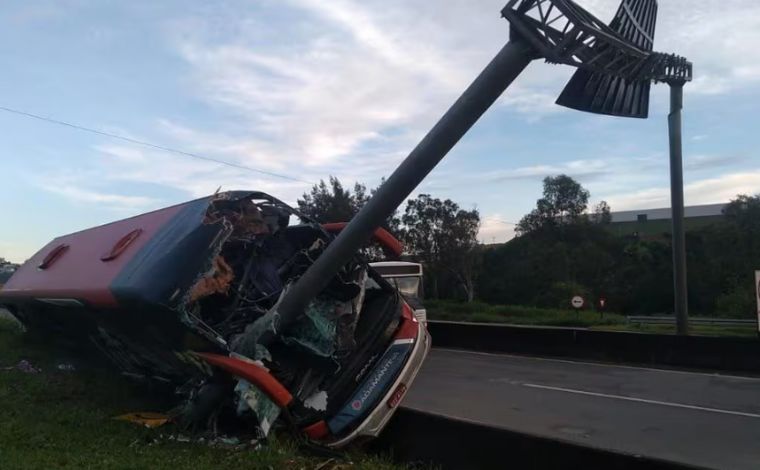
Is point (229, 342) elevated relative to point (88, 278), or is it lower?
lower

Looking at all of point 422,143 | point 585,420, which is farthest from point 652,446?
point 422,143

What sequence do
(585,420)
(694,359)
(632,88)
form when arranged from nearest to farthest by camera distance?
1. (632,88)
2. (585,420)
3. (694,359)

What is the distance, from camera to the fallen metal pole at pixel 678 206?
1395 cm

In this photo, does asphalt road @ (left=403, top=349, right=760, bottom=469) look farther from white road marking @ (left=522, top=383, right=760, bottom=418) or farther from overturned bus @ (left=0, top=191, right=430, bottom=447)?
overturned bus @ (left=0, top=191, right=430, bottom=447)

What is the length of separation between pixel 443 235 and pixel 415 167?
27.4m

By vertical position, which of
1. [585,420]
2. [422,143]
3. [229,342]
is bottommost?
[585,420]

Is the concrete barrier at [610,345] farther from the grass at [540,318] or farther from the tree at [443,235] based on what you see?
the tree at [443,235]

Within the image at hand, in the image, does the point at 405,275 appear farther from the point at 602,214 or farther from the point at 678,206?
the point at 602,214

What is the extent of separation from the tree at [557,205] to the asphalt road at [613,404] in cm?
2789

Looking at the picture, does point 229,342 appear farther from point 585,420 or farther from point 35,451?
point 585,420

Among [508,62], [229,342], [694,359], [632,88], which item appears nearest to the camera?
[508,62]

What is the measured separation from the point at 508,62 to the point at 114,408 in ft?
16.9

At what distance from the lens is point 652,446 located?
701 centimetres

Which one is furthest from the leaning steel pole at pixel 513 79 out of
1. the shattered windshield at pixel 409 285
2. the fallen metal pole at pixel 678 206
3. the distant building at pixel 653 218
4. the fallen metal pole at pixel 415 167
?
the distant building at pixel 653 218
